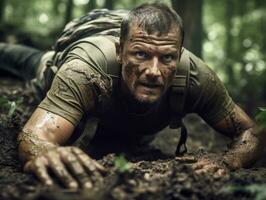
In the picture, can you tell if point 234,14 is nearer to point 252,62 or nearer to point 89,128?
point 252,62

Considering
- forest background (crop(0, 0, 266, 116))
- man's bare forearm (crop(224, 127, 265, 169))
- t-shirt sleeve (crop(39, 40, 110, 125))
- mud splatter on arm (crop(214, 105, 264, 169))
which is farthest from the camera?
forest background (crop(0, 0, 266, 116))

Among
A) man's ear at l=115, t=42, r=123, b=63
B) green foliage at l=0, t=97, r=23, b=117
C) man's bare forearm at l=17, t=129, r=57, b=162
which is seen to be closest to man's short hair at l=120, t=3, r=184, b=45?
man's ear at l=115, t=42, r=123, b=63

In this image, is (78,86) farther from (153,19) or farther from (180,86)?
(180,86)

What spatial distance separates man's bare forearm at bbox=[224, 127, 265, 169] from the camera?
15.9 feet

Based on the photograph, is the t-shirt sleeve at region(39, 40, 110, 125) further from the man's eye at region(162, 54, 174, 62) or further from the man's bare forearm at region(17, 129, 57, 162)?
the man's eye at region(162, 54, 174, 62)

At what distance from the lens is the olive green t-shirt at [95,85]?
428cm

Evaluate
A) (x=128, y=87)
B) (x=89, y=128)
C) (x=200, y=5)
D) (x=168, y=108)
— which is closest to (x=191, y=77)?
(x=168, y=108)

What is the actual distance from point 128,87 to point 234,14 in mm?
11056

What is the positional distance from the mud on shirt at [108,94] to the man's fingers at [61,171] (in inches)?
32.9

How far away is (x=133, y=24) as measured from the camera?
4523 millimetres

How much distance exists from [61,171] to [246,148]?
2.51 m

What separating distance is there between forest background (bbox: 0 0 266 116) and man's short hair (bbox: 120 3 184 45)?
20.1 inches

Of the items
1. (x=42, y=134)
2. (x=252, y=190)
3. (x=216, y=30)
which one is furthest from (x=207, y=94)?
(x=216, y=30)

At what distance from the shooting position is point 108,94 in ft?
15.2
